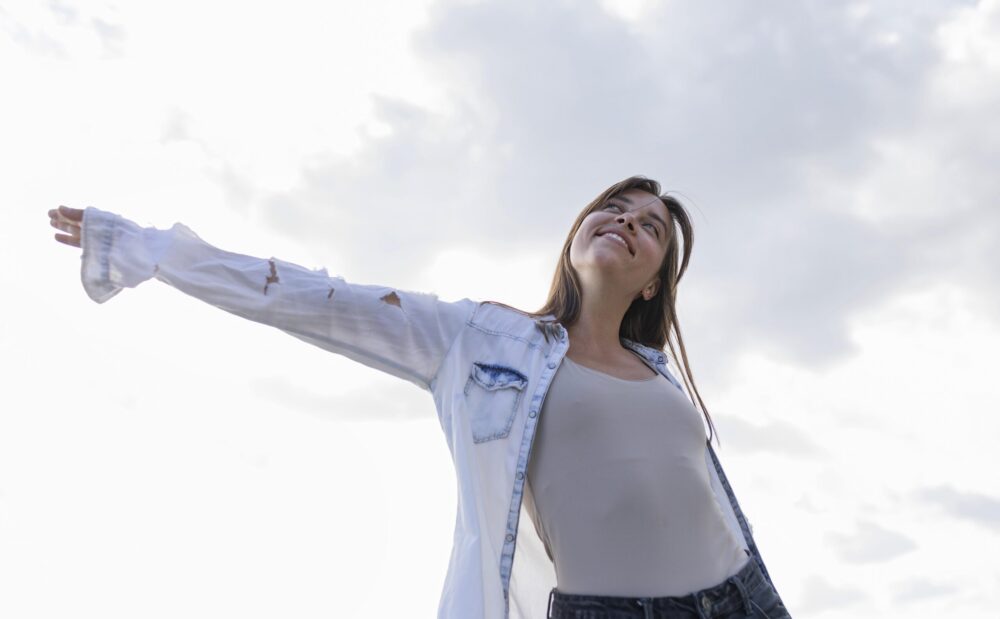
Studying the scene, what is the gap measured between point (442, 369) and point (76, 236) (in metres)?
1.53

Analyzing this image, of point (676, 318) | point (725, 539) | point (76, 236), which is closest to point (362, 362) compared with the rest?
point (76, 236)

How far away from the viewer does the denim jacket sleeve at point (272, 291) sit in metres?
3.62

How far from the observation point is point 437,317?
13.8ft

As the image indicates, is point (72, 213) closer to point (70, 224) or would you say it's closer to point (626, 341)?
point (70, 224)

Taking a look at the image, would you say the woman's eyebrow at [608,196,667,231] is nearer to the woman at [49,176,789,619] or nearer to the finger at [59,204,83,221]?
the woman at [49,176,789,619]

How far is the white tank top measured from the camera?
3848 mm

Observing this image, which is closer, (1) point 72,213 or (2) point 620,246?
(1) point 72,213

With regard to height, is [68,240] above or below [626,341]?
below

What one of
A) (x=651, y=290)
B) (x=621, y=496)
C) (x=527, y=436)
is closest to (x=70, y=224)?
(x=527, y=436)

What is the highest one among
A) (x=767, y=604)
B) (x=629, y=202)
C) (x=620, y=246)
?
(x=629, y=202)

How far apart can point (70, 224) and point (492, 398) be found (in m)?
1.77

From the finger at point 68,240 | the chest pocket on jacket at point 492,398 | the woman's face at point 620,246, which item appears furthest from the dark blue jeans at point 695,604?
the finger at point 68,240

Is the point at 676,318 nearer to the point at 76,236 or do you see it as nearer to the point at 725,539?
the point at 725,539

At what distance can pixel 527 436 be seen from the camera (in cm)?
403
